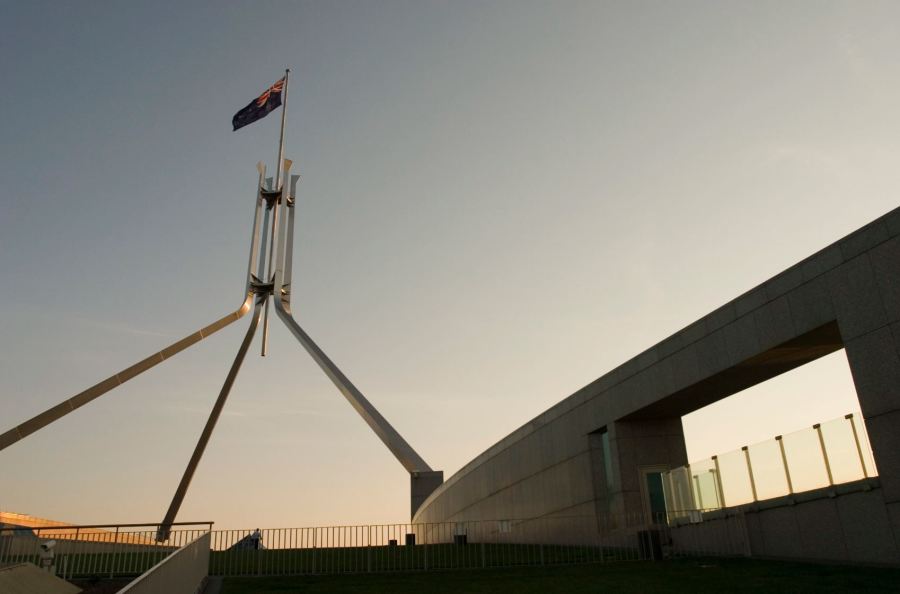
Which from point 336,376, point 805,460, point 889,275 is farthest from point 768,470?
point 336,376

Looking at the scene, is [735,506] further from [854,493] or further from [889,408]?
[889,408]

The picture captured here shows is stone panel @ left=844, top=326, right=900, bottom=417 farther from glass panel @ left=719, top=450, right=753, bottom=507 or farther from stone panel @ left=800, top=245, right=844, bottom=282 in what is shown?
glass panel @ left=719, top=450, right=753, bottom=507

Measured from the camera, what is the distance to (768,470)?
1736 cm

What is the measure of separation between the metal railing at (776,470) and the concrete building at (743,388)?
477 millimetres

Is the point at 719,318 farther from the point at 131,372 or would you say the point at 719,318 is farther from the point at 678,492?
the point at 131,372

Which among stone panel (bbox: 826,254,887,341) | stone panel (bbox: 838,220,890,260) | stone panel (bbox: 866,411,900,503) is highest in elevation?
stone panel (bbox: 838,220,890,260)

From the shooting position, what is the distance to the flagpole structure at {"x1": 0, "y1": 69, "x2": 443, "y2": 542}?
114 feet

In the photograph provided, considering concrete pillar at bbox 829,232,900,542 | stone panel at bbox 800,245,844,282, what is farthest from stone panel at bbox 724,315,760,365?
concrete pillar at bbox 829,232,900,542

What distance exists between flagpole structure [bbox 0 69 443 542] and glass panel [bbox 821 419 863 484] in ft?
79.7

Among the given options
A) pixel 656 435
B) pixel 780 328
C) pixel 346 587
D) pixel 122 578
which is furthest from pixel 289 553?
pixel 780 328

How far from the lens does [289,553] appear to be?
832 inches

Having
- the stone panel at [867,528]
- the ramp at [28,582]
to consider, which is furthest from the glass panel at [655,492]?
the ramp at [28,582]

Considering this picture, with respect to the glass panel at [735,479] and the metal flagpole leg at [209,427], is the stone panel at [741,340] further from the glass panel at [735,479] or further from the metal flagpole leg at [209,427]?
the metal flagpole leg at [209,427]

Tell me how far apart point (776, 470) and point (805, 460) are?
99cm
